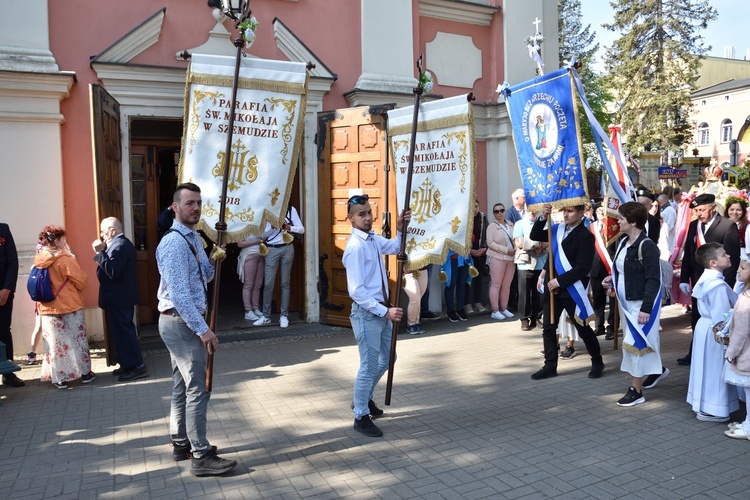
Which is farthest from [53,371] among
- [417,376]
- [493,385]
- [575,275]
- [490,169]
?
[490,169]

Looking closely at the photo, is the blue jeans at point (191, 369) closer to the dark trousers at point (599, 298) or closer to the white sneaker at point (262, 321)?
the white sneaker at point (262, 321)

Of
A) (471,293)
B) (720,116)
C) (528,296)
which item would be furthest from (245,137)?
(720,116)

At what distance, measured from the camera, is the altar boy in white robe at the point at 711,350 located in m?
5.10

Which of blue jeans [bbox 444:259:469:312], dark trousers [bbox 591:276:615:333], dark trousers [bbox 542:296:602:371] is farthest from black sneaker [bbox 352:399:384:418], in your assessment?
blue jeans [bbox 444:259:469:312]

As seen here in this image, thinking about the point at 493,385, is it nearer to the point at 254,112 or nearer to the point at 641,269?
the point at 641,269

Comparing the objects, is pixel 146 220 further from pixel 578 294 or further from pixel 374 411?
pixel 578 294

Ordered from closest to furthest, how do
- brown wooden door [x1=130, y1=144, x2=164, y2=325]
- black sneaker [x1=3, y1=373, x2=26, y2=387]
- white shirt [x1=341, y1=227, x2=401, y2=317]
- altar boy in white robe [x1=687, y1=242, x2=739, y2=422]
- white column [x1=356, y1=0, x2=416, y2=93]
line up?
white shirt [x1=341, y1=227, x2=401, y2=317] < altar boy in white robe [x1=687, y1=242, x2=739, y2=422] < black sneaker [x1=3, y1=373, x2=26, y2=387] < brown wooden door [x1=130, y1=144, x2=164, y2=325] < white column [x1=356, y1=0, x2=416, y2=93]

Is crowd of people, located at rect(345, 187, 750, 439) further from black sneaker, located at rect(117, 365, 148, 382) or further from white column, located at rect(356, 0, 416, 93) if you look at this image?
black sneaker, located at rect(117, 365, 148, 382)

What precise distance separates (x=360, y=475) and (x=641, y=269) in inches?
121

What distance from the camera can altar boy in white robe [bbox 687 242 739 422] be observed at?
201 inches

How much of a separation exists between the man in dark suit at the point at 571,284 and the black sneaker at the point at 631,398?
86cm

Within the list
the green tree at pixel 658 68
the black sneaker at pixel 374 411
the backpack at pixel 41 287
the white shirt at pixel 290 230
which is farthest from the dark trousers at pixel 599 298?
the green tree at pixel 658 68

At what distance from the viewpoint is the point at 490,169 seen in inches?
441

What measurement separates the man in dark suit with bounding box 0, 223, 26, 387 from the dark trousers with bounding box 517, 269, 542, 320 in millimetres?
6276
